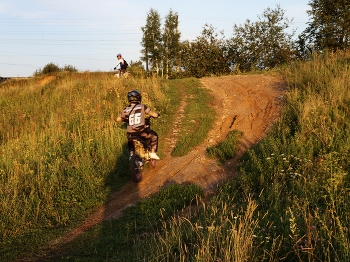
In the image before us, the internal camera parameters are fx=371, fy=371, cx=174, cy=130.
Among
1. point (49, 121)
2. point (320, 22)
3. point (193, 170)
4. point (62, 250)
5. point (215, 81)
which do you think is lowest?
point (62, 250)

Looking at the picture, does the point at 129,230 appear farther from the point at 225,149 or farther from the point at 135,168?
the point at 225,149

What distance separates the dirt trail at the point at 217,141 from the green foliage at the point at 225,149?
18cm

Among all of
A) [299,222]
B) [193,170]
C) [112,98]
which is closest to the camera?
[299,222]

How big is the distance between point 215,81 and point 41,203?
39.9 feet

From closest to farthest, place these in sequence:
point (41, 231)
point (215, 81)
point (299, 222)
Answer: point (299, 222) → point (41, 231) → point (215, 81)

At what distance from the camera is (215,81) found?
59.5 feet

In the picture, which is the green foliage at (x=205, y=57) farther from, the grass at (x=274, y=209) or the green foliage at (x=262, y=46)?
the grass at (x=274, y=209)

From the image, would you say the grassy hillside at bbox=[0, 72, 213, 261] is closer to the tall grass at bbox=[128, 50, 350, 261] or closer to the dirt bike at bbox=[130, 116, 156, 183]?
the dirt bike at bbox=[130, 116, 156, 183]

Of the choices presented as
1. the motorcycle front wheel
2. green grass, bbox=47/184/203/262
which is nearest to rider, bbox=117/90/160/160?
the motorcycle front wheel

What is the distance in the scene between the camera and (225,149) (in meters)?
9.67

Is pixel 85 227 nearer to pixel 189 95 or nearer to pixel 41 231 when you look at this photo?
pixel 41 231

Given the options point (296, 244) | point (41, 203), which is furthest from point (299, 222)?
point (41, 203)

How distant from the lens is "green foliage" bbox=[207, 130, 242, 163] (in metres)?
9.46

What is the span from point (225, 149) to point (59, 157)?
436 cm
